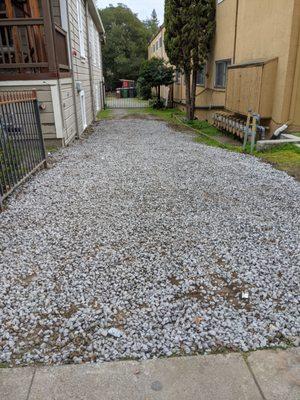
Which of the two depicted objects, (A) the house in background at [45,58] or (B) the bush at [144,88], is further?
(B) the bush at [144,88]

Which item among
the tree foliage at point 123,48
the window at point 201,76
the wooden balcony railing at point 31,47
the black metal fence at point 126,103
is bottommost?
the black metal fence at point 126,103

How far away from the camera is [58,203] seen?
15.8ft

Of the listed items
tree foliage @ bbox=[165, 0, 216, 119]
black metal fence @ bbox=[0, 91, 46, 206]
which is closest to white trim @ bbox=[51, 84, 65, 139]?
black metal fence @ bbox=[0, 91, 46, 206]

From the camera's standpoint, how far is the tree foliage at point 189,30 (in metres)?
12.3

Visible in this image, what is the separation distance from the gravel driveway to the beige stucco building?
320 centimetres

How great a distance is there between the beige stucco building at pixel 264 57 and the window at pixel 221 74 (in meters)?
0.46

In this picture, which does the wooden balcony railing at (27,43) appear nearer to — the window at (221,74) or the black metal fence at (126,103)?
the window at (221,74)

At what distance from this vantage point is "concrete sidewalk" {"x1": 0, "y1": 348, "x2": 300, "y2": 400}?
6.30 feet

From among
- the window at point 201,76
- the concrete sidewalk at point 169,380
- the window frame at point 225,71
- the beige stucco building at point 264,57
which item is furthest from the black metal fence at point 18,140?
the window at point 201,76

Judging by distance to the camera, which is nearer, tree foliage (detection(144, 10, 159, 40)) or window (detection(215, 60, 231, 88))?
window (detection(215, 60, 231, 88))

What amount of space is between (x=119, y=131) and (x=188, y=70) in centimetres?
426

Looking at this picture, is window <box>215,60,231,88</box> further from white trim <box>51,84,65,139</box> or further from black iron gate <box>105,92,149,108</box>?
black iron gate <box>105,92,149,108</box>

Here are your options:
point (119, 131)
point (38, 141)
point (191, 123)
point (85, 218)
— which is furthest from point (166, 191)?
point (191, 123)

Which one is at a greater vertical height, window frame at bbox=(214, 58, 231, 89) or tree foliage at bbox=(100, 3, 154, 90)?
tree foliage at bbox=(100, 3, 154, 90)
